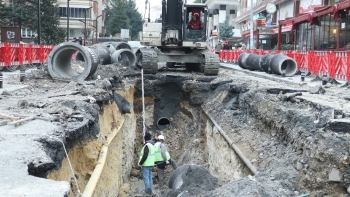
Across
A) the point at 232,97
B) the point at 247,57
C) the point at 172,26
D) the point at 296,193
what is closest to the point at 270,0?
the point at 247,57

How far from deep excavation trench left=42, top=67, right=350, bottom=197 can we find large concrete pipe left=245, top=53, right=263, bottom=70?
7.27 meters

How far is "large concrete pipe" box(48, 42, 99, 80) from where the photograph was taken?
14113 millimetres

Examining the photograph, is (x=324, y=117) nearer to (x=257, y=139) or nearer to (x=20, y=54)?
(x=257, y=139)

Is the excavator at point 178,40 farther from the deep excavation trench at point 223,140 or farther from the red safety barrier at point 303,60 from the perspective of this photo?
the red safety barrier at point 303,60

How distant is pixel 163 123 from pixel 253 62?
8.62 meters

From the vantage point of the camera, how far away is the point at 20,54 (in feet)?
67.2

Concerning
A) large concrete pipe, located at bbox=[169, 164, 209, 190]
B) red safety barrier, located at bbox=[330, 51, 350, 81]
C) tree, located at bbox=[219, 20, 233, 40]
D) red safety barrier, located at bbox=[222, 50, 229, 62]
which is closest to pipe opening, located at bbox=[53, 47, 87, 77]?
large concrete pipe, located at bbox=[169, 164, 209, 190]

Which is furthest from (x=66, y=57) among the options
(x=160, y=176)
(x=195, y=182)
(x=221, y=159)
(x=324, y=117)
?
(x=324, y=117)

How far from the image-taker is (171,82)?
18062 mm

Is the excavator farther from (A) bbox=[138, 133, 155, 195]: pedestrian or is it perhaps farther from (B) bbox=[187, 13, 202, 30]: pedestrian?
(A) bbox=[138, 133, 155, 195]: pedestrian

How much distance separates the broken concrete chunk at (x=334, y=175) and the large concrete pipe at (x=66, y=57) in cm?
934

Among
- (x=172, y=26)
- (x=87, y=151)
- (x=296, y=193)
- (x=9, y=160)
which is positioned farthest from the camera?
(x=172, y=26)

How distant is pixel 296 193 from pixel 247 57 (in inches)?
799

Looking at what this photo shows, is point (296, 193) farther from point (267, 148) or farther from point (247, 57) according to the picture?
point (247, 57)
